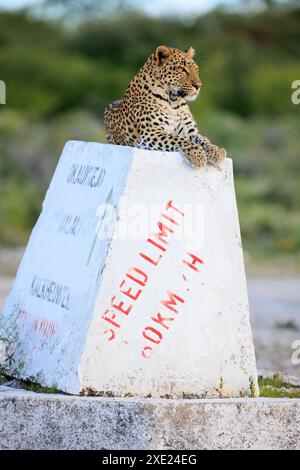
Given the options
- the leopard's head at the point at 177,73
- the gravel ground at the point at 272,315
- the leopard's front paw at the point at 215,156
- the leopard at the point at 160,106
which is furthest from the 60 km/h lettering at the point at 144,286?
the gravel ground at the point at 272,315

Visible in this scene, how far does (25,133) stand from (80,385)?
24898mm

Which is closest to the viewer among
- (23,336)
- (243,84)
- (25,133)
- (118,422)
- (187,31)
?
(118,422)

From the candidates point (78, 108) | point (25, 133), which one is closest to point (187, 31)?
point (78, 108)

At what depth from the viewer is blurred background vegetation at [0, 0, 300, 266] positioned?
28047 mm

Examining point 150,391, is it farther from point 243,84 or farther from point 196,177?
point 243,84

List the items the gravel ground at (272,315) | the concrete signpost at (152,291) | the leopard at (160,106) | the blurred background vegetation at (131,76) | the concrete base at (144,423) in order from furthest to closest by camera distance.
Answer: the blurred background vegetation at (131,76) → the gravel ground at (272,315) → the leopard at (160,106) → the concrete signpost at (152,291) → the concrete base at (144,423)

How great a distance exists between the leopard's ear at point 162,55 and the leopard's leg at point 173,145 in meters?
0.57

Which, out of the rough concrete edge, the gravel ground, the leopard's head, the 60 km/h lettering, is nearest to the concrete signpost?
the 60 km/h lettering

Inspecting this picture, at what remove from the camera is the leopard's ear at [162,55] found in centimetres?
1128

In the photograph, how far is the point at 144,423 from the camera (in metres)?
9.49

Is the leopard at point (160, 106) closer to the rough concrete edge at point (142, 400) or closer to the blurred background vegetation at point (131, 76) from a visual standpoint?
the rough concrete edge at point (142, 400)

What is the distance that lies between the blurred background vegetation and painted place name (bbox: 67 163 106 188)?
12968 millimetres

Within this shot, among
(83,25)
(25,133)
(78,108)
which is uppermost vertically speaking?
(83,25)

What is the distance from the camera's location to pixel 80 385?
977 centimetres
